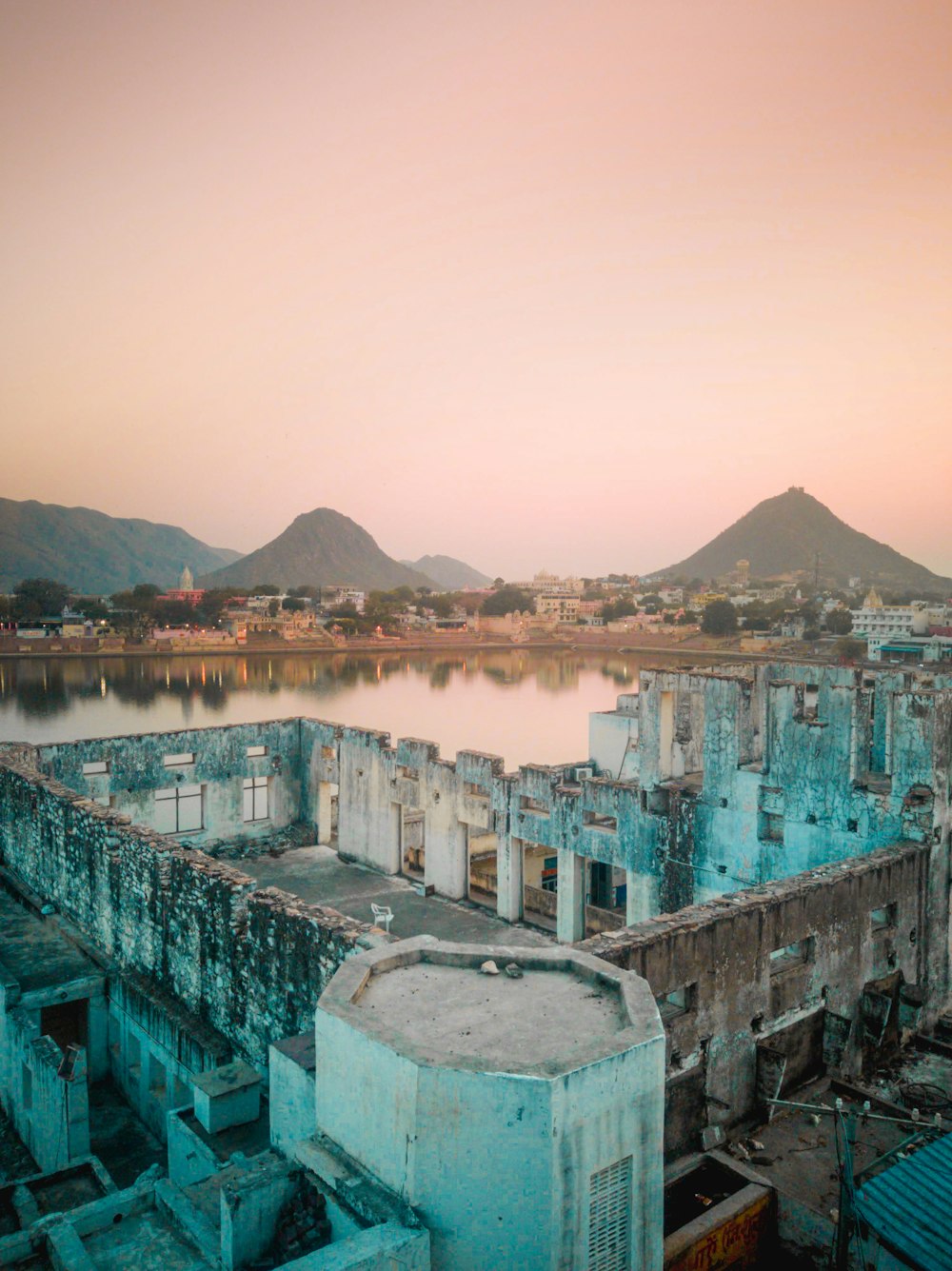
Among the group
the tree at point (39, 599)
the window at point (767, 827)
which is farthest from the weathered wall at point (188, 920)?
the tree at point (39, 599)

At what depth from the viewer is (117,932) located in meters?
14.8

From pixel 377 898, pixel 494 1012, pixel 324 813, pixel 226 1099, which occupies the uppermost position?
pixel 494 1012

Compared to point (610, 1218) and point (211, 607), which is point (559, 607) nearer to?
point (211, 607)

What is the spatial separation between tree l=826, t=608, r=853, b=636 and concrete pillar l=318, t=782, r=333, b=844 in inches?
3796

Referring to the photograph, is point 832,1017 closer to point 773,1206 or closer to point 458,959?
point 773,1206

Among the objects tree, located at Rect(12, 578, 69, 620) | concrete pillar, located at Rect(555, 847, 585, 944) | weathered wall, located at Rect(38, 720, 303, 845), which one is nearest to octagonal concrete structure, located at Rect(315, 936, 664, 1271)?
concrete pillar, located at Rect(555, 847, 585, 944)

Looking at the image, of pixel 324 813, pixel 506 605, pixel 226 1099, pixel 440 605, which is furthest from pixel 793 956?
pixel 440 605

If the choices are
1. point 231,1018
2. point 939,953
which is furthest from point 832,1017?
point 231,1018

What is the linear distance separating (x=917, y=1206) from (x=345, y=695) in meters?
73.8

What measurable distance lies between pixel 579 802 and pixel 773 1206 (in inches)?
370

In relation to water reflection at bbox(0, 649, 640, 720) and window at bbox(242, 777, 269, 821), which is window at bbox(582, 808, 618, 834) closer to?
window at bbox(242, 777, 269, 821)

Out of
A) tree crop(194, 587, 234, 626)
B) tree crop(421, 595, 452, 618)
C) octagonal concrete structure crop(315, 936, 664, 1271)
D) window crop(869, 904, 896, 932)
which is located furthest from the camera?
tree crop(421, 595, 452, 618)

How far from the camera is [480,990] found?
5.98 meters

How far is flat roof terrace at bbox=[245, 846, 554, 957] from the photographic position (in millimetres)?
18703
